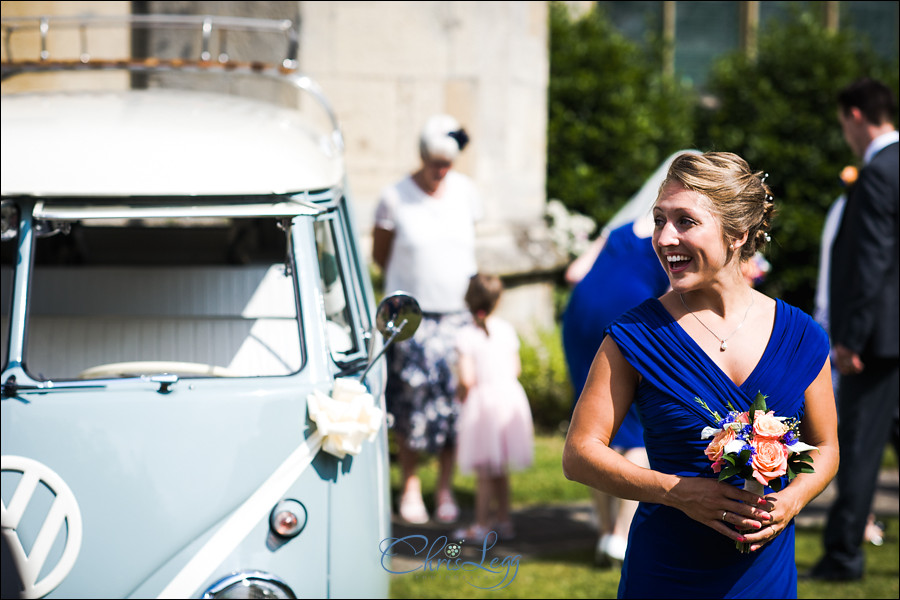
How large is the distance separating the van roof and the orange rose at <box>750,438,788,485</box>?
1.78m

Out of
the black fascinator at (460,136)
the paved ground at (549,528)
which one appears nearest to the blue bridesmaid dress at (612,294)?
the paved ground at (549,528)

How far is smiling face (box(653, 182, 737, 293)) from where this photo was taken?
7.98 feet

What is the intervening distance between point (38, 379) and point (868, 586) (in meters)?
3.78

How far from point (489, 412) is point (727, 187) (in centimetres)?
343

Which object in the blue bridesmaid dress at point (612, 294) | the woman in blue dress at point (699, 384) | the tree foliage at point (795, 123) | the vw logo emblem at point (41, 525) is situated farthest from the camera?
the tree foliage at point (795, 123)

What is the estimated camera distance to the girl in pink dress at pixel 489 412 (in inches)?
223

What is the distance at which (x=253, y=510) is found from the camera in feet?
10.1

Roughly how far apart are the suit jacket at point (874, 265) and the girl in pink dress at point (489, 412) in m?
1.76

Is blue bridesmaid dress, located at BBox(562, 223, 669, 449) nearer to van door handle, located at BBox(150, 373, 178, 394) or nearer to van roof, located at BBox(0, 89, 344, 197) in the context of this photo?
van roof, located at BBox(0, 89, 344, 197)

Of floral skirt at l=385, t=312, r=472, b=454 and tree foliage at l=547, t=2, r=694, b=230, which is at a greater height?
tree foliage at l=547, t=2, r=694, b=230

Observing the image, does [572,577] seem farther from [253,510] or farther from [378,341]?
[253,510]

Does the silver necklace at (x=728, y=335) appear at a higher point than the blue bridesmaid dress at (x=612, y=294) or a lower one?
higher

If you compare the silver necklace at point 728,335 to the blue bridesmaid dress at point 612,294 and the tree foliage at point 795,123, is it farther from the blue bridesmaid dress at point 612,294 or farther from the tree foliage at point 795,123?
the tree foliage at point 795,123

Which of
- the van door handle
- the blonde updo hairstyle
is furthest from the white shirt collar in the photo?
the van door handle
